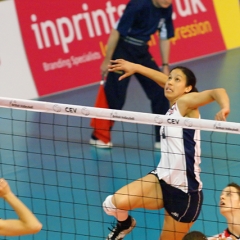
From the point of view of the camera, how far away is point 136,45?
889 cm

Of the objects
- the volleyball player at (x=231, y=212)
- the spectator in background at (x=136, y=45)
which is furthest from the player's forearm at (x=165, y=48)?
the volleyball player at (x=231, y=212)

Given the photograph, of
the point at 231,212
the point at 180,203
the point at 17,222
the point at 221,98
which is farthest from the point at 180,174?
the point at 17,222

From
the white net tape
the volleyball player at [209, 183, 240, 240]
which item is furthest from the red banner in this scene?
the volleyball player at [209, 183, 240, 240]

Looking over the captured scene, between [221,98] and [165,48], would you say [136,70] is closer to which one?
[221,98]

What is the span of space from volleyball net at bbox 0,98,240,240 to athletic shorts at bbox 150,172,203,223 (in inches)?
25.0

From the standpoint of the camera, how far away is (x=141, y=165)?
845cm

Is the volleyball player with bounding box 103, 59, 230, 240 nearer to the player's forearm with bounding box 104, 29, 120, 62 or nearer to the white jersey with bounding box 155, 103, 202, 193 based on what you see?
the white jersey with bounding box 155, 103, 202, 193

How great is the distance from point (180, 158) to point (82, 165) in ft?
9.63

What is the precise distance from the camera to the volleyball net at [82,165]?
6.05m

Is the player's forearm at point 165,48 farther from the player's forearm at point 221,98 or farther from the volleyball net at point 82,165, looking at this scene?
the player's forearm at point 221,98

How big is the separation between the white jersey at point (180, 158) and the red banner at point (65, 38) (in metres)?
5.84

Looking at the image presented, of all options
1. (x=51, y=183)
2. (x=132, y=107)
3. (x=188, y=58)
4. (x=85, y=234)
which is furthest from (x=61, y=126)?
(x=188, y=58)

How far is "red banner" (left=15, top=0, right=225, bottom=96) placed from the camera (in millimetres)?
11430

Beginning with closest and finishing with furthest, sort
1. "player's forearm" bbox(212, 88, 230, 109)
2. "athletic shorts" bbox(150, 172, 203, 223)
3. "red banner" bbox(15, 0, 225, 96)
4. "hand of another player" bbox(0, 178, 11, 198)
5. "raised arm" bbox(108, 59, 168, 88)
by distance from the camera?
"hand of another player" bbox(0, 178, 11, 198) → "player's forearm" bbox(212, 88, 230, 109) → "athletic shorts" bbox(150, 172, 203, 223) → "raised arm" bbox(108, 59, 168, 88) → "red banner" bbox(15, 0, 225, 96)
